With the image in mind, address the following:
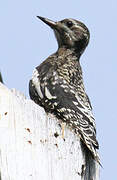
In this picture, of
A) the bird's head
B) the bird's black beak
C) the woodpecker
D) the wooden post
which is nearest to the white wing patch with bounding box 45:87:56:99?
the woodpecker

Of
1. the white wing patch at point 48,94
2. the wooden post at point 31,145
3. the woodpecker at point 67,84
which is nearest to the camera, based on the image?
the wooden post at point 31,145

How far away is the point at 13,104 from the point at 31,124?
0.68 feet

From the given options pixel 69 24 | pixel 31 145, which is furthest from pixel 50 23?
pixel 31 145

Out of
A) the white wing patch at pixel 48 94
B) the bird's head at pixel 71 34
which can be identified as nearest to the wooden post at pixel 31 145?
the white wing patch at pixel 48 94

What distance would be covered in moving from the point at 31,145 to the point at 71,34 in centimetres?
423

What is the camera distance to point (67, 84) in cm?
652

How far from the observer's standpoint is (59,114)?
593 cm

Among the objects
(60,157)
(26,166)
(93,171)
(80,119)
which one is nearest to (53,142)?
(60,157)

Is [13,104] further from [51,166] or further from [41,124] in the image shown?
[51,166]

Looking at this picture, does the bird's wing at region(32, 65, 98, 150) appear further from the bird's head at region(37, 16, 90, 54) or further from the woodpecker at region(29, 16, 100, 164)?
the bird's head at region(37, 16, 90, 54)

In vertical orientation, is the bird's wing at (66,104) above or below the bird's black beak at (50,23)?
below

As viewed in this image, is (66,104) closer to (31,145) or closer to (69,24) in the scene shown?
(31,145)

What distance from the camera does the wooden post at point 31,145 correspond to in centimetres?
384

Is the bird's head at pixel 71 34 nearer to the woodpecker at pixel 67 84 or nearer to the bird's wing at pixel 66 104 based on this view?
the woodpecker at pixel 67 84
